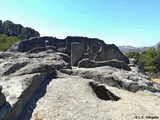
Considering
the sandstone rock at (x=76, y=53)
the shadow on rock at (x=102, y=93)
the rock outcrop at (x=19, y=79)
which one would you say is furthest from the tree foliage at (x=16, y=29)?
the shadow on rock at (x=102, y=93)

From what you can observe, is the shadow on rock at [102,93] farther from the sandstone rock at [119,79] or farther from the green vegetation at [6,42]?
the green vegetation at [6,42]

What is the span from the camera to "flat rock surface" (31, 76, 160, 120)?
7.85 meters

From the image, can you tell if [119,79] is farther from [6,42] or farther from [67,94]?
[6,42]

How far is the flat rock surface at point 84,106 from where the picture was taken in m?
7.85

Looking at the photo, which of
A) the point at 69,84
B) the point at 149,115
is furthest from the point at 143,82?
the point at 149,115

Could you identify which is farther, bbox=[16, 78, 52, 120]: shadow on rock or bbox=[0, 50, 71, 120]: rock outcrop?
bbox=[16, 78, 52, 120]: shadow on rock

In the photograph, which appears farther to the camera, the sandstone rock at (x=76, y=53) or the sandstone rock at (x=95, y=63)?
the sandstone rock at (x=76, y=53)

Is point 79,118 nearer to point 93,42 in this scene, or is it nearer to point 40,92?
point 40,92

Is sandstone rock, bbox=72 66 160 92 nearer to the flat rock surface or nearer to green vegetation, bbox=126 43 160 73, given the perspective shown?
the flat rock surface

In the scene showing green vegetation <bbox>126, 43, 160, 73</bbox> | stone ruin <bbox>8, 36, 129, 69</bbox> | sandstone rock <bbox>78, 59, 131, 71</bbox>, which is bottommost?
green vegetation <bbox>126, 43, 160, 73</bbox>

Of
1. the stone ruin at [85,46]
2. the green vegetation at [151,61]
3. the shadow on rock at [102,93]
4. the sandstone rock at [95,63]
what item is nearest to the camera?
the shadow on rock at [102,93]

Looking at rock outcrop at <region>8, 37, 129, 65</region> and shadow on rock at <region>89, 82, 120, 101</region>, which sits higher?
rock outcrop at <region>8, 37, 129, 65</region>

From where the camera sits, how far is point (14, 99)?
7781 mm

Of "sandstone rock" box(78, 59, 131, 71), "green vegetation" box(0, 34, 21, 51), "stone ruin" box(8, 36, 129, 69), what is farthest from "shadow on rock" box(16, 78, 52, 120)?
"green vegetation" box(0, 34, 21, 51)
